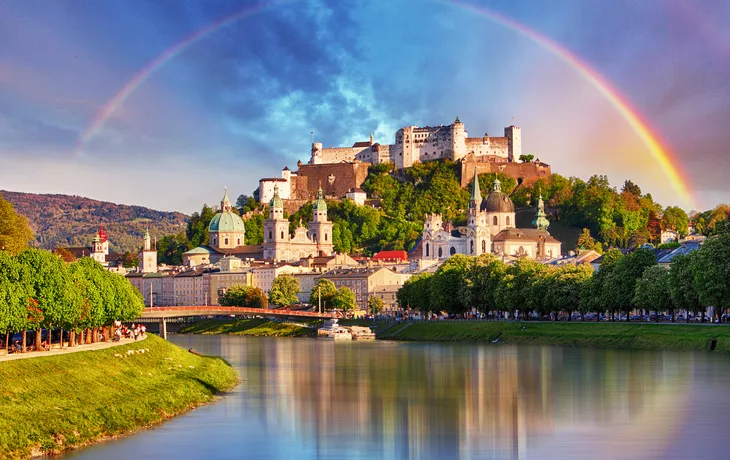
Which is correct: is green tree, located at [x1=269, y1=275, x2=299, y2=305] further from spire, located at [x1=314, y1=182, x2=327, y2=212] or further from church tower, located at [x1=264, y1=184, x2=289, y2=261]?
spire, located at [x1=314, y1=182, x2=327, y2=212]

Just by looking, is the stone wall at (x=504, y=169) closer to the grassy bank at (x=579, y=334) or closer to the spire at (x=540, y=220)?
the spire at (x=540, y=220)

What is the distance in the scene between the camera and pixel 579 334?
276 ft

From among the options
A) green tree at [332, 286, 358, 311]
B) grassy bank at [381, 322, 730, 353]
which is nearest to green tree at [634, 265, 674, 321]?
grassy bank at [381, 322, 730, 353]

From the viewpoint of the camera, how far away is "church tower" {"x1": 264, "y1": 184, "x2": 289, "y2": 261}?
19600 centimetres

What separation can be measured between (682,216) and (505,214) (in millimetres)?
30679

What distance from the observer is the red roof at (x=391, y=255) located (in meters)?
182

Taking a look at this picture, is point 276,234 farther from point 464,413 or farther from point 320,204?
point 464,413

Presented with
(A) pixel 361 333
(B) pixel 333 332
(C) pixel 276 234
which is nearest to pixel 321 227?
(C) pixel 276 234

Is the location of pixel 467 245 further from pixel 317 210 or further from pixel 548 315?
pixel 548 315

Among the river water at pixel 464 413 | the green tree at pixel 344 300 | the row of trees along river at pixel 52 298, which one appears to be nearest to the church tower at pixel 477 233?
the green tree at pixel 344 300

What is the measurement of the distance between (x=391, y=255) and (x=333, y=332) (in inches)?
2792

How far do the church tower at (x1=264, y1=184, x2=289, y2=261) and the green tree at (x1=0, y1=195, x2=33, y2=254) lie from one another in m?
111

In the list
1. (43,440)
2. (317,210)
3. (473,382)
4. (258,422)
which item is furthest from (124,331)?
(317,210)

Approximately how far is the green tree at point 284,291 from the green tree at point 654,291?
78.4 m
